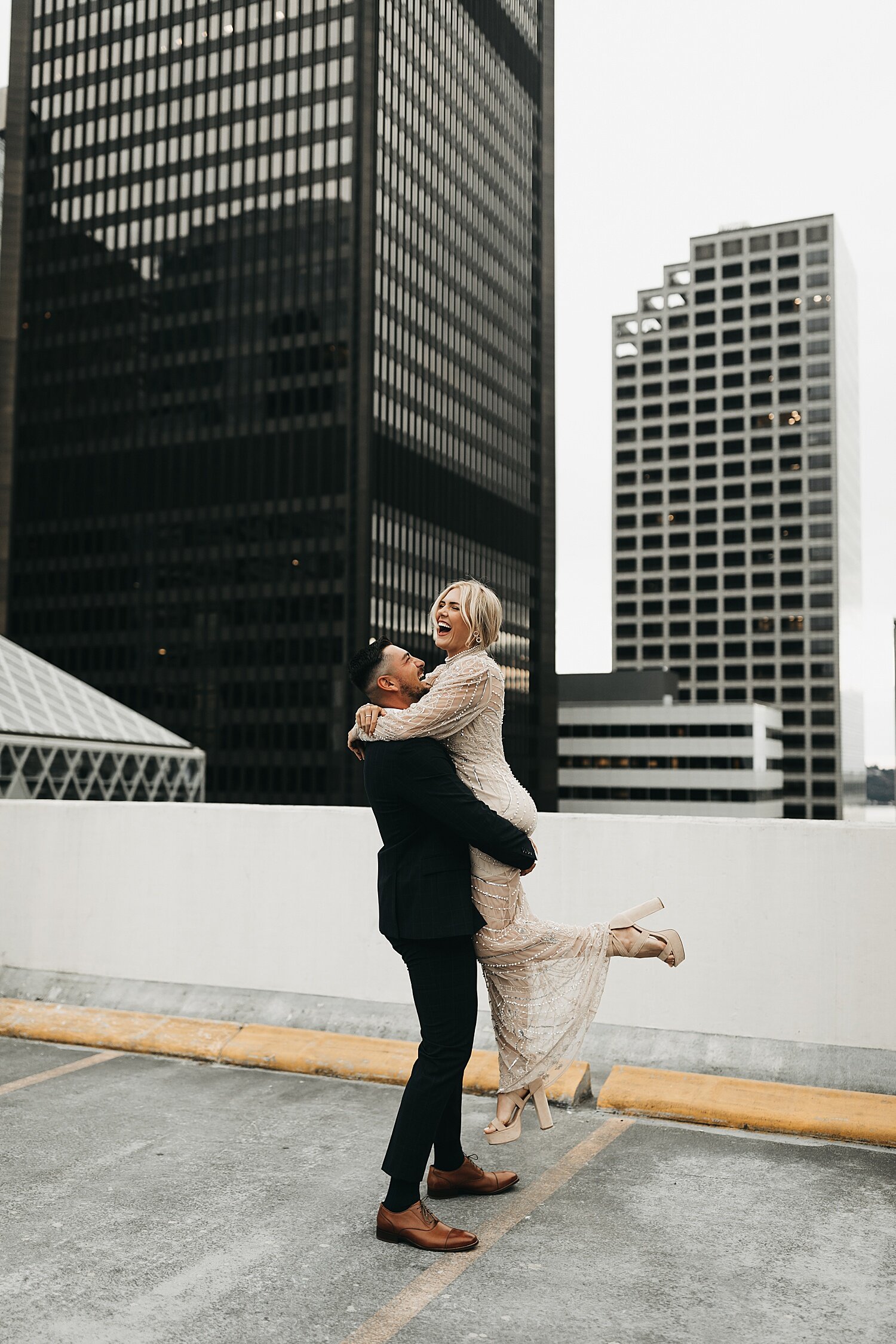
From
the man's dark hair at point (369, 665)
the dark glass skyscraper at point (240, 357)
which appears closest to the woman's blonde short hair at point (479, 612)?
the man's dark hair at point (369, 665)

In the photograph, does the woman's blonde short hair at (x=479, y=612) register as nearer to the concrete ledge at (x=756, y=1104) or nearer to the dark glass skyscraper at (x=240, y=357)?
the concrete ledge at (x=756, y=1104)

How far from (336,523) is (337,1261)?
286 ft

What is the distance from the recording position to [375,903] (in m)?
6.16

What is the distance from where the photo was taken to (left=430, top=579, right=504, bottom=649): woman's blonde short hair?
379cm

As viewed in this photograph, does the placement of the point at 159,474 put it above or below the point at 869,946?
above

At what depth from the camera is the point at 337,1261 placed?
10.8ft

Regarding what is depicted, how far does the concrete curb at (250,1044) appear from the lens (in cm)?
517

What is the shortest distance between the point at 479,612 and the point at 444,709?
1.38ft

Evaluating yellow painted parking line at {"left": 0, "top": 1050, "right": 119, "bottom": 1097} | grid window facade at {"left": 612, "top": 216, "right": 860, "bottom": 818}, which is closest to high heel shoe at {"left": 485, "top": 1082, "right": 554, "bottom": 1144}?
yellow painted parking line at {"left": 0, "top": 1050, "right": 119, "bottom": 1097}

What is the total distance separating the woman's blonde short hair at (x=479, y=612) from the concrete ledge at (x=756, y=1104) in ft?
7.68

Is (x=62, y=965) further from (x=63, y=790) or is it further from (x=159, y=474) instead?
→ (x=159, y=474)

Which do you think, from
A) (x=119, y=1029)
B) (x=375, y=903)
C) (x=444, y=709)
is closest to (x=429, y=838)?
(x=444, y=709)

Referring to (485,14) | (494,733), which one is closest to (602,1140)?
(494,733)

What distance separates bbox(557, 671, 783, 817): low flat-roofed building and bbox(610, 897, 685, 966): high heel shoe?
117 meters
